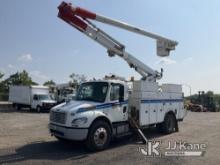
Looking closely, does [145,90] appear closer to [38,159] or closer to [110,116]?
[110,116]

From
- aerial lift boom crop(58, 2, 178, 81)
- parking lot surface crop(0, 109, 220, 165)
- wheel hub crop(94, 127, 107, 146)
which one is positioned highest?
aerial lift boom crop(58, 2, 178, 81)

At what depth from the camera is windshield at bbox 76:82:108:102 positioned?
463 inches

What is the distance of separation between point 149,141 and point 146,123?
0.97 metres

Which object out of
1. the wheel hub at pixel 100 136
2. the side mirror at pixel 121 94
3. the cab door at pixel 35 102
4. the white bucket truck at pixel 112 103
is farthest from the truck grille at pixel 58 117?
the cab door at pixel 35 102

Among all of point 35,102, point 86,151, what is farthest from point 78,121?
point 35,102

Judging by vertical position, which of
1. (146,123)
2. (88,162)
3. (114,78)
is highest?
(114,78)

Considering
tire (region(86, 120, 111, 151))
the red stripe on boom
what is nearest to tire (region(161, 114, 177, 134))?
tire (region(86, 120, 111, 151))

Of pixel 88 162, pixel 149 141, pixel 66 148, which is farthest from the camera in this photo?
pixel 149 141

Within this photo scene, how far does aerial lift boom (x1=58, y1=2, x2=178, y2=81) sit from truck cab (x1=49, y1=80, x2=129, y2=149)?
95.5 inches

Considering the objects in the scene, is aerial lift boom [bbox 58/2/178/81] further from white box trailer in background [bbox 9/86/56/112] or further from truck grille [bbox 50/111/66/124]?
white box trailer in background [bbox 9/86/56/112]

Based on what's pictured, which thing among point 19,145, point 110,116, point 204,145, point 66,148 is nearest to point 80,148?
point 66,148

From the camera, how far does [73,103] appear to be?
451 inches

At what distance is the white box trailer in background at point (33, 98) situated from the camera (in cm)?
3236

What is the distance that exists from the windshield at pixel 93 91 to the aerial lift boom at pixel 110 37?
2590mm
